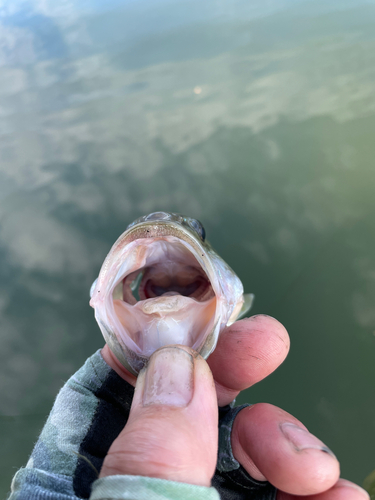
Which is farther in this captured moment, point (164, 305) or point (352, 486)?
point (164, 305)

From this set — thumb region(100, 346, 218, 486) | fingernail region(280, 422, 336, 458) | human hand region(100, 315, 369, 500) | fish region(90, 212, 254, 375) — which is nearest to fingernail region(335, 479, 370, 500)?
human hand region(100, 315, 369, 500)

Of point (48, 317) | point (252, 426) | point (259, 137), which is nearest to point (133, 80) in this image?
point (259, 137)

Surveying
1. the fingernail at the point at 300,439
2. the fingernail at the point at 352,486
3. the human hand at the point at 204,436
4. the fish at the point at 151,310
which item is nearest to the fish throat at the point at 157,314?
the fish at the point at 151,310

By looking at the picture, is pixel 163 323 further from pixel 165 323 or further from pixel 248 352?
pixel 248 352

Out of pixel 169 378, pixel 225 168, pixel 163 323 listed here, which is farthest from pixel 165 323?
pixel 225 168

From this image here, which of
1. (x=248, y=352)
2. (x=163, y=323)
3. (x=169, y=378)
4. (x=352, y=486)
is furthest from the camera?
(x=248, y=352)

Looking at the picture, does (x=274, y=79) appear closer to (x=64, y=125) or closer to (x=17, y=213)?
(x=64, y=125)

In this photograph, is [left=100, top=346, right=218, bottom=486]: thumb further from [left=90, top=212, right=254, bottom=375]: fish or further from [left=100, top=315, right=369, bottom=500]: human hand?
A: [left=90, top=212, right=254, bottom=375]: fish
